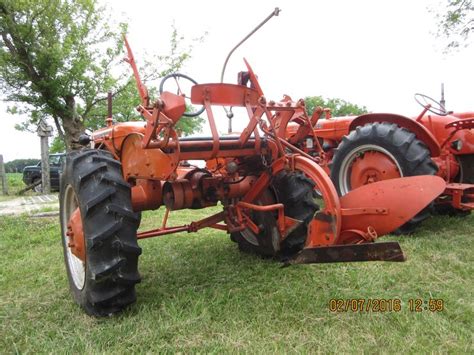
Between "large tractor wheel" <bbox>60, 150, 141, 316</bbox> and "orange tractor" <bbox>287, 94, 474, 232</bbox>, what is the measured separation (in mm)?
2135

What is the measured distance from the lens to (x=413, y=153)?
13.7 feet

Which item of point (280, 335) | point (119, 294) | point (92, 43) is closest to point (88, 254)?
point (119, 294)

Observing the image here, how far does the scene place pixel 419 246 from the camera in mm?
3766

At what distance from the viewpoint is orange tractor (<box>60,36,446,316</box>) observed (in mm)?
2387

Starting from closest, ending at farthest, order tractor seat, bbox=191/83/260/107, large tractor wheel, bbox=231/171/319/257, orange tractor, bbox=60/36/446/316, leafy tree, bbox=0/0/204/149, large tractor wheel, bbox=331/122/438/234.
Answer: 1. orange tractor, bbox=60/36/446/316
2. tractor seat, bbox=191/83/260/107
3. large tractor wheel, bbox=231/171/319/257
4. large tractor wheel, bbox=331/122/438/234
5. leafy tree, bbox=0/0/204/149

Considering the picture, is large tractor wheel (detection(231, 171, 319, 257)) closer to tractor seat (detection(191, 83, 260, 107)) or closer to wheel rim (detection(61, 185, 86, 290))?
tractor seat (detection(191, 83, 260, 107))

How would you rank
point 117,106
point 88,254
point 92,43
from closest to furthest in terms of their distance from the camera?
point 88,254
point 92,43
point 117,106

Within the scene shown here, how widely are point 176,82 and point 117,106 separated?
12813 millimetres

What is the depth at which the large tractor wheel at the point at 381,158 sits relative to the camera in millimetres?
4160

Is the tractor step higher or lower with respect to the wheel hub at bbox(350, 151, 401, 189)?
lower

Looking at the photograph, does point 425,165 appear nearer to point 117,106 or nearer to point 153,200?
point 153,200
